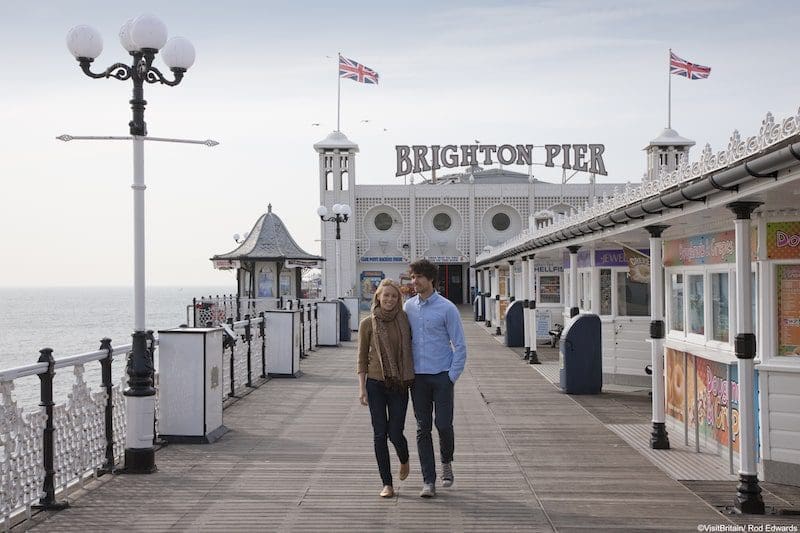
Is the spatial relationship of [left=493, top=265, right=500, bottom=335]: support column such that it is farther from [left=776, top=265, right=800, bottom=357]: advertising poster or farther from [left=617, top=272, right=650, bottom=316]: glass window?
[left=776, top=265, right=800, bottom=357]: advertising poster

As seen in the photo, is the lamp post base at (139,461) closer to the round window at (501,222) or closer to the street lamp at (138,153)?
the street lamp at (138,153)

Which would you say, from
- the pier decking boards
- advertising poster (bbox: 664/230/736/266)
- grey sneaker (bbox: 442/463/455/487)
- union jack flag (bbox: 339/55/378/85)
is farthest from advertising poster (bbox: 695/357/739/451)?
union jack flag (bbox: 339/55/378/85)

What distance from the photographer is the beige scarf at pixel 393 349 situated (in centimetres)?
675

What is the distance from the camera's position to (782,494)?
23.5 ft

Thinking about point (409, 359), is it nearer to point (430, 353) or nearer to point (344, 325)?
point (430, 353)

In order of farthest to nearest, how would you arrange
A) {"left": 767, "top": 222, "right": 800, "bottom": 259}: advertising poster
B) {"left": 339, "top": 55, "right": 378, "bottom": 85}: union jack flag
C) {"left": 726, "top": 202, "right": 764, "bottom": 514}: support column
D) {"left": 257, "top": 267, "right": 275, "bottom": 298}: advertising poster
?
1. {"left": 339, "top": 55, "right": 378, "bottom": 85}: union jack flag
2. {"left": 257, "top": 267, "right": 275, "bottom": 298}: advertising poster
3. {"left": 767, "top": 222, "right": 800, "bottom": 259}: advertising poster
4. {"left": 726, "top": 202, "right": 764, "bottom": 514}: support column

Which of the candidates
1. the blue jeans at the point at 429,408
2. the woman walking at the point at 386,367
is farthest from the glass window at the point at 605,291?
the woman walking at the point at 386,367

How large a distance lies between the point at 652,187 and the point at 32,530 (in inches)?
246

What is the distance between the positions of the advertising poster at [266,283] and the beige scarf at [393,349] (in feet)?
82.6

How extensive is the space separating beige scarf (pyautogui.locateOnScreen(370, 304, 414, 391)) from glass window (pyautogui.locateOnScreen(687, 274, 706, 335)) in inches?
155

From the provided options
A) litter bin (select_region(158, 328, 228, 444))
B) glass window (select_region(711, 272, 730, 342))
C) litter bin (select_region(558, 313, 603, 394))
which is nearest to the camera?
glass window (select_region(711, 272, 730, 342))

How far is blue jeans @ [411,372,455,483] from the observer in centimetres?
686

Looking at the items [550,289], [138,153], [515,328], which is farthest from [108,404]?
[550,289]

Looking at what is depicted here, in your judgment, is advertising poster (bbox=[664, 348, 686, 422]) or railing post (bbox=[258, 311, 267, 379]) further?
railing post (bbox=[258, 311, 267, 379])
